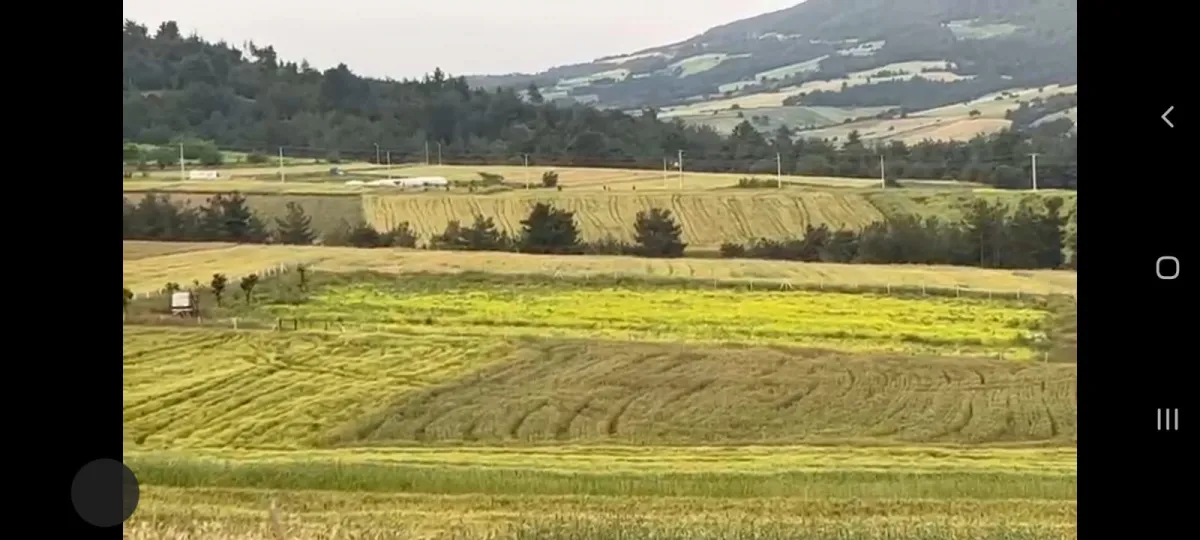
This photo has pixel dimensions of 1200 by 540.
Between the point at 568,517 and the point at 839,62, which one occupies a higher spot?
the point at 839,62

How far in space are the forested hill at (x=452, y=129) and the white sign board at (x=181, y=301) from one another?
38cm

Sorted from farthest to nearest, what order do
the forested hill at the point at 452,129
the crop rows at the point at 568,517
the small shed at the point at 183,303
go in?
the small shed at the point at 183,303
the forested hill at the point at 452,129
the crop rows at the point at 568,517

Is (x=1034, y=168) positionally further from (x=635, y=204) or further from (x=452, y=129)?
(x=452, y=129)

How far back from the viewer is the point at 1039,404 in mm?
2576

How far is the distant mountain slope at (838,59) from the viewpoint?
7.85 ft

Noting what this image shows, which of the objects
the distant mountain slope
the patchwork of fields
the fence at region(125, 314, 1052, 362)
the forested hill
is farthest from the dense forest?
the fence at region(125, 314, 1052, 362)

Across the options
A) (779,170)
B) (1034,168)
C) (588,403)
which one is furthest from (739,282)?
(1034,168)

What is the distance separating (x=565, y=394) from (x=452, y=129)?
2.41 feet

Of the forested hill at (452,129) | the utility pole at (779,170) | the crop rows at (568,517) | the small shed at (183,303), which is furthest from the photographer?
the utility pole at (779,170)
